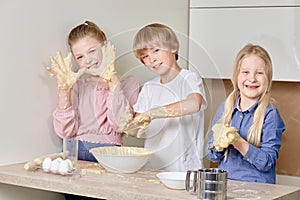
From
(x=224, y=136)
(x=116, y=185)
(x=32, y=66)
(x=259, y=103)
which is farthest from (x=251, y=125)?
(x=32, y=66)

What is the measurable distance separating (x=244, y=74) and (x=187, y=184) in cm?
47

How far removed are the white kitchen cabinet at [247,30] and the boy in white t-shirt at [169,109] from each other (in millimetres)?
458

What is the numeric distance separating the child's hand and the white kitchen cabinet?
0.53m

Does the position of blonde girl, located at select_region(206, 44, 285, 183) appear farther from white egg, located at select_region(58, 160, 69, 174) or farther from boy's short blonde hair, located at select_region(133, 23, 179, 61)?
white egg, located at select_region(58, 160, 69, 174)

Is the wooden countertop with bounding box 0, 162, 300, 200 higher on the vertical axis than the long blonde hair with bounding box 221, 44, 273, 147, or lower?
lower

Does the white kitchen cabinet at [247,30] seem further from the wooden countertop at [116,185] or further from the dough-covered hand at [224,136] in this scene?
the wooden countertop at [116,185]

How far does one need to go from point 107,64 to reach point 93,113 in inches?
6.7

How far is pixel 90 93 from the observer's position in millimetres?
2027

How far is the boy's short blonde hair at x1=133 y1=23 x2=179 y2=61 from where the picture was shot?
1.82m

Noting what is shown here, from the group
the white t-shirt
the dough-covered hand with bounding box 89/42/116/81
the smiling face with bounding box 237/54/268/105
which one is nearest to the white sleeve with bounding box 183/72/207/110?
the white t-shirt

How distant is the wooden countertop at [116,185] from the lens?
150 centimetres

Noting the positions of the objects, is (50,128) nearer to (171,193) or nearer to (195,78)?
(195,78)

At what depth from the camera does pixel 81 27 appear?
79.0 inches

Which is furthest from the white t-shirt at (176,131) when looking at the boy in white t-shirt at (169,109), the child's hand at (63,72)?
the child's hand at (63,72)
